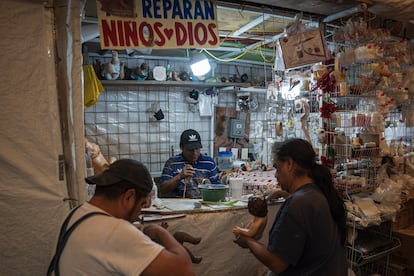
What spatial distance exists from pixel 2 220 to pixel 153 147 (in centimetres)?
304

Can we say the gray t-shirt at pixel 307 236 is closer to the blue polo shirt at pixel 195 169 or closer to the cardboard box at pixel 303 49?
the cardboard box at pixel 303 49

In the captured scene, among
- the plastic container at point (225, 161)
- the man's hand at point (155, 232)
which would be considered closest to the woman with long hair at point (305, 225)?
the man's hand at point (155, 232)

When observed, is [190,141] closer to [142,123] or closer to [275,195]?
[275,195]

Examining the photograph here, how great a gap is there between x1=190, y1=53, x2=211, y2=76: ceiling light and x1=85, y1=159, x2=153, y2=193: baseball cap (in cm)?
321

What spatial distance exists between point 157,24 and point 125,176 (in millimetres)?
1369

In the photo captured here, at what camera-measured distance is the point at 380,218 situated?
2.63 meters

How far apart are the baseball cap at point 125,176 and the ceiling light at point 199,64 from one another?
10.5 ft

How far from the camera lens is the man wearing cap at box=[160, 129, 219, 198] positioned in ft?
10.5

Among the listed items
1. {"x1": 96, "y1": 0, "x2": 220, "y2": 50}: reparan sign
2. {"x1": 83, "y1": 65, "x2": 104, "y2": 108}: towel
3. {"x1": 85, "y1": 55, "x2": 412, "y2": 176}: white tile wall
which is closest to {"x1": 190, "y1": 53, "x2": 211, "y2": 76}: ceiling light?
{"x1": 85, "y1": 55, "x2": 412, "y2": 176}: white tile wall

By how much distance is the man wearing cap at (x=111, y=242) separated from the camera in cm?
115

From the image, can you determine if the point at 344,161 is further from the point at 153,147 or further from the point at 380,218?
the point at 153,147

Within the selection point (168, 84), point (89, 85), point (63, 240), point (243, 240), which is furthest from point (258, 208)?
point (168, 84)

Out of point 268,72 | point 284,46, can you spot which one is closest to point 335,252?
point 284,46

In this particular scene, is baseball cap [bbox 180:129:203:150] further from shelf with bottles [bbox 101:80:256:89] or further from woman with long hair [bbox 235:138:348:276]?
woman with long hair [bbox 235:138:348:276]
